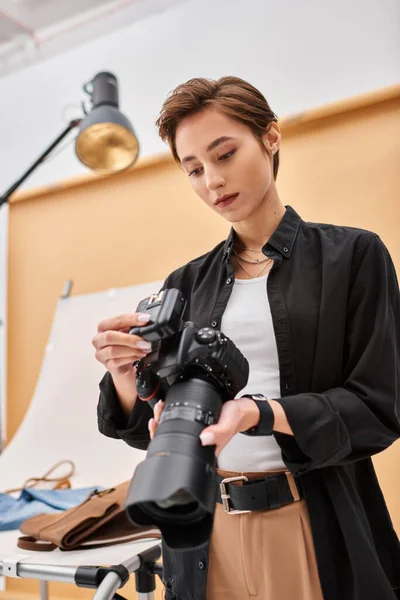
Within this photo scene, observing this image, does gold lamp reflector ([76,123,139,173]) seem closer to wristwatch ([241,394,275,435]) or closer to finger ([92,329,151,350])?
finger ([92,329,151,350])

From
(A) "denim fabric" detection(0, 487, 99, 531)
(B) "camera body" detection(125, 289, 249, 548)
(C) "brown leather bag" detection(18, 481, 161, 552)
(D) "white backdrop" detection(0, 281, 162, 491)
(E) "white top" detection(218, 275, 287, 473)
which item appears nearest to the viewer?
(B) "camera body" detection(125, 289, 249, 548)

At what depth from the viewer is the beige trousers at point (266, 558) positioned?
564mm

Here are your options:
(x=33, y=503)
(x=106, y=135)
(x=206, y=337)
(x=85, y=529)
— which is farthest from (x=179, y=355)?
(x=106, y=135)

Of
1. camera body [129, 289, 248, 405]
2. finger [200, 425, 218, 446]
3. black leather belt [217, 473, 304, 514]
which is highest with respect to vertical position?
camera body [129, 289, 248, 405]

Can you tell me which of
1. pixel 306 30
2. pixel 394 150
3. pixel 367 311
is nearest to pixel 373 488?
pixel 367 311

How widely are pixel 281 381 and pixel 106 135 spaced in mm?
1101

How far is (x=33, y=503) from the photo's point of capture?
46.9 inches

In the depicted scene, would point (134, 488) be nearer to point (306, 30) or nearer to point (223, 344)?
point (223, 344)

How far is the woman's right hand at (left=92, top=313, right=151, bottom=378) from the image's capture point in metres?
0.54

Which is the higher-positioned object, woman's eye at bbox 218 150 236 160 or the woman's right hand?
woman's eye at bbox 218 150 236 160

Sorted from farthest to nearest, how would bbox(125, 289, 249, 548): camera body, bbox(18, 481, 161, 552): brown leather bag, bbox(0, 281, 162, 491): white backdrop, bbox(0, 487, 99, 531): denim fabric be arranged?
bbox(0, 281, 162, 491): white backdrop, bbox(0, 487, 99, 531): denim fabric, bbox(18, 481, 161, 552): brown leather bag, bbox(125, 289, 249, 548): camera body

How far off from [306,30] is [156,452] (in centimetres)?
165

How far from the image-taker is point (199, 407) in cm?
44

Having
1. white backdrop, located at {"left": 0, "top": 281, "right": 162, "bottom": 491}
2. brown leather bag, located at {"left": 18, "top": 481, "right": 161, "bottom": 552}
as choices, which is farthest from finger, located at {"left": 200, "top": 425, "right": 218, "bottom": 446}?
white backdrop, located at {"left": 0, "top": 281, "right": 162, "bottom": 491}
